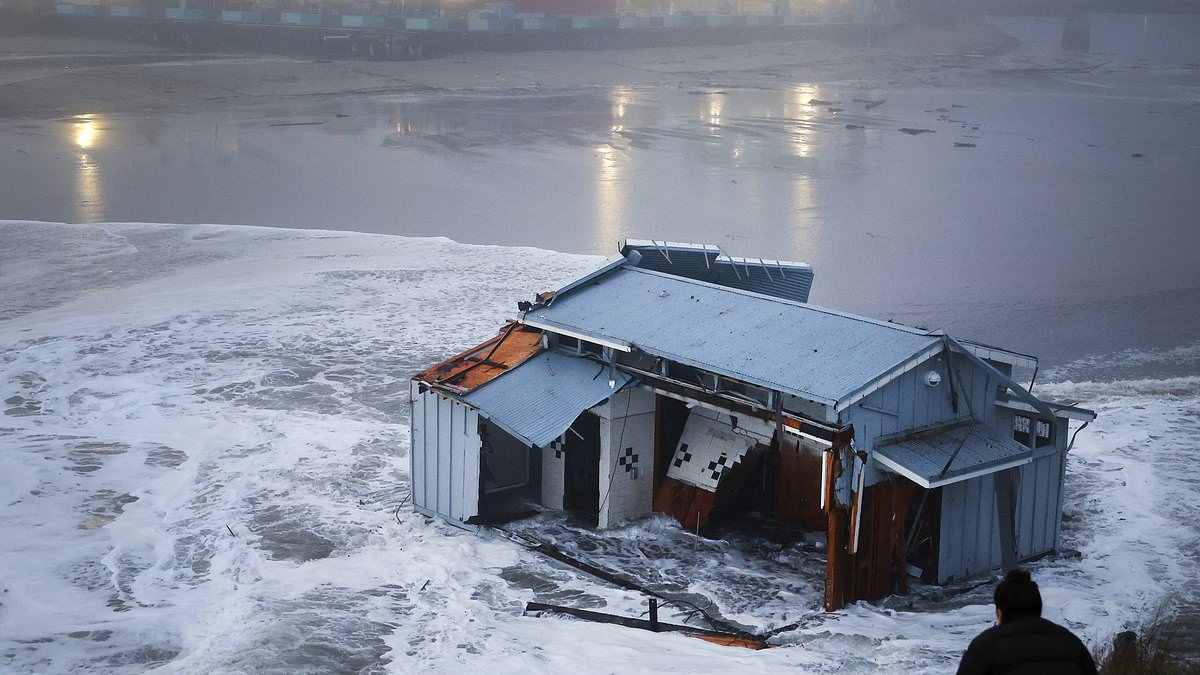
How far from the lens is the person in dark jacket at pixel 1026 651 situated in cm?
416

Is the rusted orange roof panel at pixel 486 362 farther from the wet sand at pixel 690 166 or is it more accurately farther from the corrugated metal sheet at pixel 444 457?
the wet sand at pixel 690 166

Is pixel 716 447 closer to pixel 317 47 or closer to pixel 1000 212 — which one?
pixel 1000 212

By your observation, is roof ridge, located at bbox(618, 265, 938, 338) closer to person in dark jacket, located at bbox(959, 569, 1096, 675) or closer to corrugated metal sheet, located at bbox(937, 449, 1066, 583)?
corrugated metal sheet, located at bbox(937, 449, 1066, 583)

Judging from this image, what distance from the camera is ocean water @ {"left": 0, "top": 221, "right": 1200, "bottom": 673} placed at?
32.0 feet

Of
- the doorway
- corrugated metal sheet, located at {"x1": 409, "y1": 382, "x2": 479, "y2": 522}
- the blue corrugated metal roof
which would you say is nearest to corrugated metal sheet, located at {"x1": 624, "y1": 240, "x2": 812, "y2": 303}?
the blue corrugated metal roof

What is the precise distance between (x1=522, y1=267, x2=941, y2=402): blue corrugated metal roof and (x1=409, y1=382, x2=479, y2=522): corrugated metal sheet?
1265 mm

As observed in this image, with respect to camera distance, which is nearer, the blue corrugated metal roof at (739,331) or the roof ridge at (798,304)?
the blue corrugated metal roof at (739,331)

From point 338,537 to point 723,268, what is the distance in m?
5.15

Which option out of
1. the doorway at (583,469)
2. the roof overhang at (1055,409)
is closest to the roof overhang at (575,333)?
the doorway at (583,469)

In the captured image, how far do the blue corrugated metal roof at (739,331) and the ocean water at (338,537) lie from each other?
1.89 metres

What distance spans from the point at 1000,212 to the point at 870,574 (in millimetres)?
25105

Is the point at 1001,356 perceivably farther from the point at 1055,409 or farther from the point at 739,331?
the point at 739,331

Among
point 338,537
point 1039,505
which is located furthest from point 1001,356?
point 338,537

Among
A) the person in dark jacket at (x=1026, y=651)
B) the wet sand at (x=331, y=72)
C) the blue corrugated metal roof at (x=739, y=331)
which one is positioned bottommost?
the blue corrugated metal roof at (x=739, y=331)
